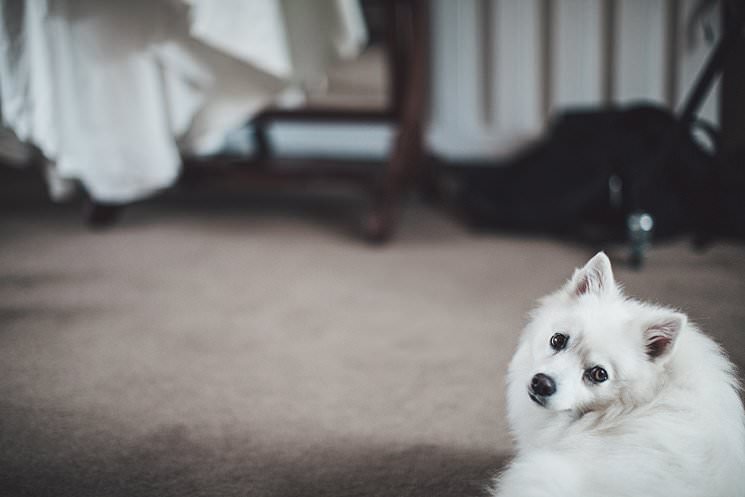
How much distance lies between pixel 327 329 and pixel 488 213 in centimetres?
76

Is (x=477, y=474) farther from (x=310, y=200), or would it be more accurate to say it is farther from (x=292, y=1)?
(x=310, y=200)

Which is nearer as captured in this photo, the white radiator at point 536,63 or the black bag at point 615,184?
the black bag at point 615,184

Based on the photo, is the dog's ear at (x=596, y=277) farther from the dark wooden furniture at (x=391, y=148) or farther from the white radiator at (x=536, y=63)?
the white radiator at (x=536, y=63)

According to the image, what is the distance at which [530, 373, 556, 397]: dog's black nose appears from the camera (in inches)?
35.5

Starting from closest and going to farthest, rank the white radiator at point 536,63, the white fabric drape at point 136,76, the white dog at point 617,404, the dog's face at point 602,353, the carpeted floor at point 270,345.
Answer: the white dog at point 617,404
the dog's face at point 602,353
the carpeted floor at point 270,345
the white fabric drape at point 136,76
the white radiator at point 536,63

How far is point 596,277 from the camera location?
0.97 metres

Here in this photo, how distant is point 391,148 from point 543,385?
4.53 ft

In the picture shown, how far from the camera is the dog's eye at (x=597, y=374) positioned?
903 millimetres

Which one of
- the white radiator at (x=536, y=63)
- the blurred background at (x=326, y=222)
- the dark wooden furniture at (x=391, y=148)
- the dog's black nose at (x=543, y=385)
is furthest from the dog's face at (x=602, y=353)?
the white radiator at (x=536, y=63)

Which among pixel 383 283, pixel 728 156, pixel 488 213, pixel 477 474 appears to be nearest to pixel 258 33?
pixel 383 283

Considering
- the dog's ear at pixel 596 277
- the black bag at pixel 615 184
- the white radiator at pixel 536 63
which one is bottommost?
the black bag at pixel 615 184

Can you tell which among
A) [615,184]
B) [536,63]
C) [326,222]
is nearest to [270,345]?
[326,222]

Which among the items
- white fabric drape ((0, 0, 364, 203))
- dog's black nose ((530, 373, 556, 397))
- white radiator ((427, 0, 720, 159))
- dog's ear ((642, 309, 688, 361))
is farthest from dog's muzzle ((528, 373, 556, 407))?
white radiator ((427, 0, 720, 159))

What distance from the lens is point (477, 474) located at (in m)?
1.08
